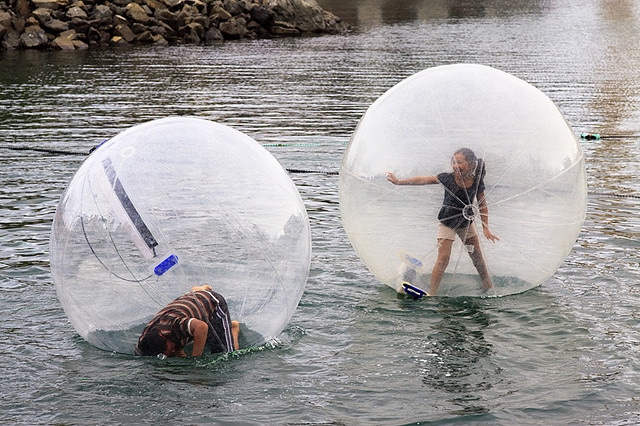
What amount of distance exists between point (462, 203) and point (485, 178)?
29 cm

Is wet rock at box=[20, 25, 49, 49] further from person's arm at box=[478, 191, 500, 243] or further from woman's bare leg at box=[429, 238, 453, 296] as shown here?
person's arm at box=[478, 191, 500, 243]

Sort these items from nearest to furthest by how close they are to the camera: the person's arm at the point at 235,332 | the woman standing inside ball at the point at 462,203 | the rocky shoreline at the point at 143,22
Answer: the person's arm at the point at 235,332 < the woman standing inside ball at the point at 462,203 < the rocky shoreline at the point at 143,22

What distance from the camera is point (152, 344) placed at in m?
7.54

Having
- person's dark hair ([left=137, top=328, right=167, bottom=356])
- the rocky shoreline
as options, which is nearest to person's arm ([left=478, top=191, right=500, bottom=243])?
person's dark hair ([left=137, top=328, right=167, bottom=356])

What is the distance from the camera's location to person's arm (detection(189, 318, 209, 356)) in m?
7.31

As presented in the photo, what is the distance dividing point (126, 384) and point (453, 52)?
32142mm

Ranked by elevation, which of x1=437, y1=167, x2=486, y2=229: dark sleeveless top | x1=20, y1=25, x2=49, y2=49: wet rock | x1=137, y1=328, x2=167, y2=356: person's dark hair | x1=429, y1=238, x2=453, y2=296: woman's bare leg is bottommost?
x1=20, y1=25, x2=49, y2=49: wet rock

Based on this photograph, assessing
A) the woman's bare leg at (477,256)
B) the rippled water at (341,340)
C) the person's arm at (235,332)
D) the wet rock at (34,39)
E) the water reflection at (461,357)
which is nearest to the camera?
the rippled water at (341,340)

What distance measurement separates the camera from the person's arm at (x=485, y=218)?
868cm

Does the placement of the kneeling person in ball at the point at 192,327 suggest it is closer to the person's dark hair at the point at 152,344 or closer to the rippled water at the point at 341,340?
the person's dark hair at the point at 152,344

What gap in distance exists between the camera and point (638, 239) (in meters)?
11.5

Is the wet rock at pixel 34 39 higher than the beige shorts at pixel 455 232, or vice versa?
the beige shorts at pixel 455 232

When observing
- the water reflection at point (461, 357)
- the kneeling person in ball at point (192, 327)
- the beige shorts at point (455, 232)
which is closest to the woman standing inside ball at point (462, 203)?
the beige shorts at point (455, 232)

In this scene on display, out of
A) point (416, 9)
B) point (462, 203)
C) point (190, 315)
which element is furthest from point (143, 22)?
point (190, 315)
